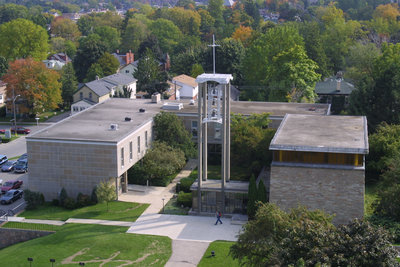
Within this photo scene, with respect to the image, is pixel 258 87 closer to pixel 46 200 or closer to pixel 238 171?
pixel 238 171

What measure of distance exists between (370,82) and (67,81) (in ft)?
157

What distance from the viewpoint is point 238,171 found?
56.3 meters

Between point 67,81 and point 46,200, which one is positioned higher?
point 67,81

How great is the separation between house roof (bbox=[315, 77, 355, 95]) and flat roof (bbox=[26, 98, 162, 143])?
2576 cm

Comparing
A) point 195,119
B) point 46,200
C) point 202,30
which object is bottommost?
point 46,200

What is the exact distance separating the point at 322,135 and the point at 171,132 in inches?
705

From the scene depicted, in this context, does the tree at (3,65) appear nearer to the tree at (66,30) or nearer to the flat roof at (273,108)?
the flat roof at (273,108)

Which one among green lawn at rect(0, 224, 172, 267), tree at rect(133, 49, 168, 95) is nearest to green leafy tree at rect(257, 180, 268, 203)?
green lawn at rect(0, 224, 172, 267)

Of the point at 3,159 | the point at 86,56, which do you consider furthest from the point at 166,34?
the point at 3,159

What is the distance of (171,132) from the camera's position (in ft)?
193

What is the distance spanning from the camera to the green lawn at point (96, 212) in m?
46.8

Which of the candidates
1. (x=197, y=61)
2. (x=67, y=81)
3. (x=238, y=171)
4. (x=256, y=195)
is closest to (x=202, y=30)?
(x=197, y=61)

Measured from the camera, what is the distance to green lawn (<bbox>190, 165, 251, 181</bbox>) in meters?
54.4

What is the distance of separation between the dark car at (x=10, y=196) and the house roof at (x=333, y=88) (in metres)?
44.0
